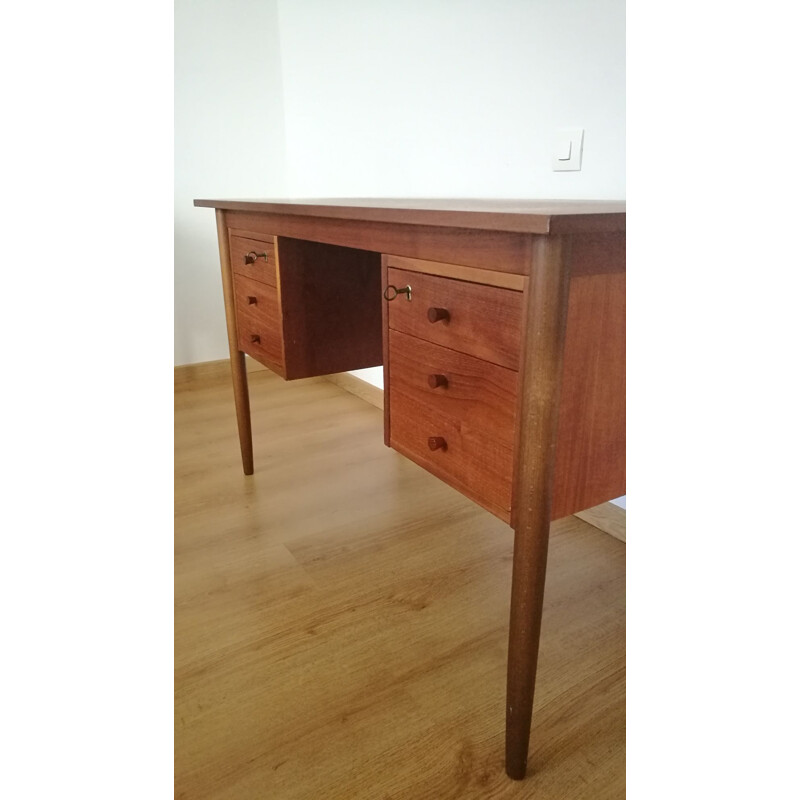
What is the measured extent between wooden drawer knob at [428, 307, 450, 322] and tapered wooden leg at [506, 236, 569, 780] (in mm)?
163

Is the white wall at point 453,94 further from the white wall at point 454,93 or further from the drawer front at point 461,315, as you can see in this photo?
the drawer front at point 461,315

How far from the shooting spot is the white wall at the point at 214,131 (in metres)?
2.29

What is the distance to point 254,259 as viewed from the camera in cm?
148

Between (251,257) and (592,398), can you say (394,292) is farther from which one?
(251,257)

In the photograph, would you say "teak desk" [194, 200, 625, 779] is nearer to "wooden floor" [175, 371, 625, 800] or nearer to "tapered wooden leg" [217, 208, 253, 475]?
"wooden floor" [175, 371, 625, 800]

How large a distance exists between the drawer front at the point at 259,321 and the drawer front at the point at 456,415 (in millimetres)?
544

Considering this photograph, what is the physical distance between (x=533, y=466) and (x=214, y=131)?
7.10 feet

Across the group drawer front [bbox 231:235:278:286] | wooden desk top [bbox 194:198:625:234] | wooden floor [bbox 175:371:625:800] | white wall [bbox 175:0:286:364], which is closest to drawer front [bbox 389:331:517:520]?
wooden desk top [bbox 194:198:625:234]

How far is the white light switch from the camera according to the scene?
4.22 feet

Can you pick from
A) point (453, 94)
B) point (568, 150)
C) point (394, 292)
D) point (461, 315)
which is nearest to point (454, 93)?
point (453, 94)

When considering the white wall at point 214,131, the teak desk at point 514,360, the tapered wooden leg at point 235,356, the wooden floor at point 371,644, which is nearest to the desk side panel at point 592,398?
the teak desk at point 514,360
